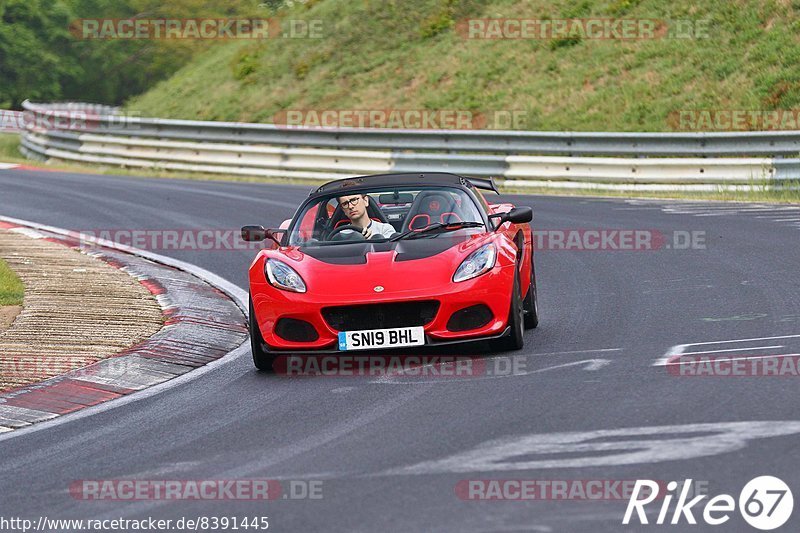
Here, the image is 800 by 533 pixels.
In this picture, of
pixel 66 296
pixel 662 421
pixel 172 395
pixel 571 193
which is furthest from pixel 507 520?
pixel 571 193

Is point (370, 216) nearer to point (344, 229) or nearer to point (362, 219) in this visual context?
point (362, 219)

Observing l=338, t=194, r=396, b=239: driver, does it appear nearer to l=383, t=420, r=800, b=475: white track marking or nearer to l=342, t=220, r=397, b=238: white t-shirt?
l=342, t=220, r=397, b=238: white t-shirt

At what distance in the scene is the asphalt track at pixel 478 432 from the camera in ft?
17.6

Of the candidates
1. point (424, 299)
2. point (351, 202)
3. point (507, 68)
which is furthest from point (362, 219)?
point (507, 68)

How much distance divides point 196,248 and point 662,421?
1048 centimetres

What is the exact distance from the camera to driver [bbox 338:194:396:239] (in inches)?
394

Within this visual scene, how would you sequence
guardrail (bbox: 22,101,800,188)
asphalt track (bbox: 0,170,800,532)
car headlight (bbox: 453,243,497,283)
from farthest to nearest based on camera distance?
guardrail (bbox: 22,101,800,188) < car headlight (bbox: 453,243,497,283) < asphalt track (bbox: 0,170,800,532)

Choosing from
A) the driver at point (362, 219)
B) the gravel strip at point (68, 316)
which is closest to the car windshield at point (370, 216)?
the driver at point (362, 219)

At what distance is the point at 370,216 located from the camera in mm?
10219

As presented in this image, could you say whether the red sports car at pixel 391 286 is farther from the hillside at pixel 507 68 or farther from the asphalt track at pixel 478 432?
the hillside at pixel 507 68

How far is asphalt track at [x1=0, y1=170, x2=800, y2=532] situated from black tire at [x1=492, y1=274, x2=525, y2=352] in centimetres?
18

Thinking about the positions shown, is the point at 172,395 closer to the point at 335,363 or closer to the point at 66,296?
the point at 335,363

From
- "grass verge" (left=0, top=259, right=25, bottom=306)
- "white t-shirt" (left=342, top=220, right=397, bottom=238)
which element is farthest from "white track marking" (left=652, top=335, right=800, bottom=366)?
"grass verge" (left=0, top=259, right=25, bottom=306)

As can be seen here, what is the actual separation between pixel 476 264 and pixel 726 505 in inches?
161
